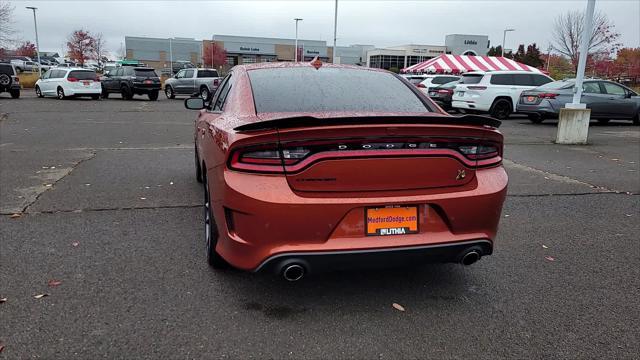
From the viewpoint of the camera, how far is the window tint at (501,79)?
17.5 m

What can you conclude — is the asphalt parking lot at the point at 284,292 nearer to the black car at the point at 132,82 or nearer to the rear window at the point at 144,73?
the black car at the point at 132,82

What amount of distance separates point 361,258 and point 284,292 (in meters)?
0.81

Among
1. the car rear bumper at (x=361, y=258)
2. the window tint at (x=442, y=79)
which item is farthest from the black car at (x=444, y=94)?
the car rear bumper at (x=361, y=258)

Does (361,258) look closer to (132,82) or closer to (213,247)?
(213,247)

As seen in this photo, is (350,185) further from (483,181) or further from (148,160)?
(148,160)

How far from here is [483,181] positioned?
3.20 m

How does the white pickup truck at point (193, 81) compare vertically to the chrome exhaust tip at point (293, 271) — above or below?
above

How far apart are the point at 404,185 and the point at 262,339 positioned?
122 cm

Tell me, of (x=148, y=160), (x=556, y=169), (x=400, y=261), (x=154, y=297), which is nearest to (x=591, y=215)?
(x=556, y=169)

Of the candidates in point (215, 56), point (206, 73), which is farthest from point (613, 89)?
point (215, 56)

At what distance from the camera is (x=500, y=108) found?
58.6 ft

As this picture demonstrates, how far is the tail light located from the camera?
2852 millimetres

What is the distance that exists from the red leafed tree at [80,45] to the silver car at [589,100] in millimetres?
77466

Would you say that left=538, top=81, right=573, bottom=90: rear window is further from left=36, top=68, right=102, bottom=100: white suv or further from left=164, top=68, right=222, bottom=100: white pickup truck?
left=36, top=68, right=102, bottom=100: white suv
